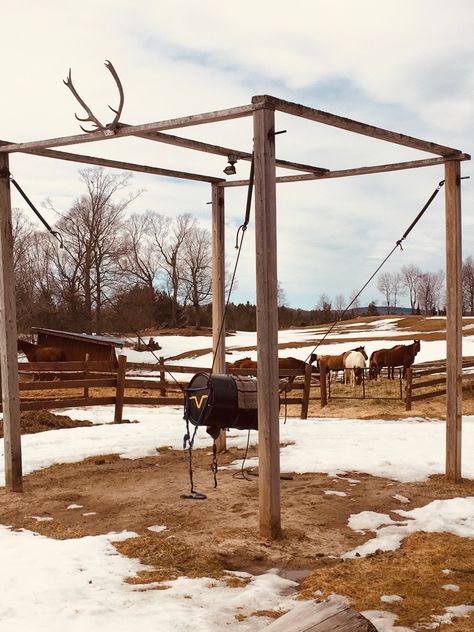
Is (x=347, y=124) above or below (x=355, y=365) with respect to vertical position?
above

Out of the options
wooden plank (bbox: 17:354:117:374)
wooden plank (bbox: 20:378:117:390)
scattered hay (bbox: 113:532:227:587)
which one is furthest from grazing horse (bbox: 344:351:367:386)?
scattered hay (bbox: 113:532:227:587)

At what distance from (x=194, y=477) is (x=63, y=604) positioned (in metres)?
3.79

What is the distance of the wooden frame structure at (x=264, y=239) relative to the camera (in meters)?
5.53

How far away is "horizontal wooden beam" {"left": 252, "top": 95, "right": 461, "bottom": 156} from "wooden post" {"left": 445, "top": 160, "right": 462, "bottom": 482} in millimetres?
345

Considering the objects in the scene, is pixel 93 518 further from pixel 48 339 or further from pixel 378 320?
pixel 378 320

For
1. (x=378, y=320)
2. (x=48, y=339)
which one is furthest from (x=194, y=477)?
(x=378, y=320)

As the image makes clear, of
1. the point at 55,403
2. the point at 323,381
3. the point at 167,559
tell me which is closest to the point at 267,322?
the point at 167,559

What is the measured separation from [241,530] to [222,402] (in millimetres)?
1130

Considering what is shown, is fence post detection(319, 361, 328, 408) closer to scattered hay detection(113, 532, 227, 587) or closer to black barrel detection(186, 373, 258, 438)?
black barrel detection(186, 373, 258, 438)

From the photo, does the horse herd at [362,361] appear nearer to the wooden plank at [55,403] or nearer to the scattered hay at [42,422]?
the scattered hay at [42,422]

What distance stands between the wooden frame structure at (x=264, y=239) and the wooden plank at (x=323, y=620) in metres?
2.28

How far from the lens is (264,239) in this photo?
18.2 ft

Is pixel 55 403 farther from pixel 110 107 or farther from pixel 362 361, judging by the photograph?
pixel 362 361

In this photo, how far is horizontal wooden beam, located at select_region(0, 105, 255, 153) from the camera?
5.71m
